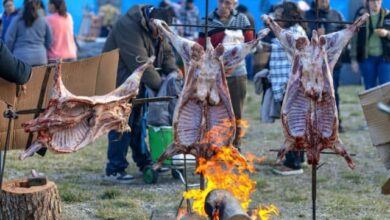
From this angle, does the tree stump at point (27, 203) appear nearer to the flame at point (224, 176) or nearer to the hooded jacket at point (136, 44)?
the flame at point (224, 176)

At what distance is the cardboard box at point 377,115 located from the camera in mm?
5420

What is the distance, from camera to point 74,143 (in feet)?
20.6

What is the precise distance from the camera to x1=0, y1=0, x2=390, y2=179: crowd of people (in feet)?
29.4

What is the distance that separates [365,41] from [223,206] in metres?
6.96

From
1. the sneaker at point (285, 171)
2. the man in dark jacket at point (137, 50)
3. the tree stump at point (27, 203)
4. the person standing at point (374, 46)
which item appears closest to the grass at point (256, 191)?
the sneaker at point (285, 171)

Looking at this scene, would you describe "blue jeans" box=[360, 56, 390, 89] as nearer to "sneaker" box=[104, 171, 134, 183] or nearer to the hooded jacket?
the hooded jacket

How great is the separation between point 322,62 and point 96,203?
3.49 m

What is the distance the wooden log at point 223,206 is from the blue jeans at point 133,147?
326 centimetres

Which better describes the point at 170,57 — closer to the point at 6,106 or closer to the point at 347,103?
the point at 6,106

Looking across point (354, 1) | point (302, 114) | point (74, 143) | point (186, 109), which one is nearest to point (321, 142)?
point (302, 114)

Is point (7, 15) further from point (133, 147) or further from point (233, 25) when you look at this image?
point (233, 25)

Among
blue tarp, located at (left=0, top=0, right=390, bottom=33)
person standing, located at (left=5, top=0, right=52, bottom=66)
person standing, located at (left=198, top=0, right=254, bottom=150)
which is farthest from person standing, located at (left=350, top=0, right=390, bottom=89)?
blue tarp, located at (left=0, top=0, right=390, bottom=33)

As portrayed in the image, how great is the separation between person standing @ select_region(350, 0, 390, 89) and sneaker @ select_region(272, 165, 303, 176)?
2.77 m

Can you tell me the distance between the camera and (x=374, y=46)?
12.2 metres
